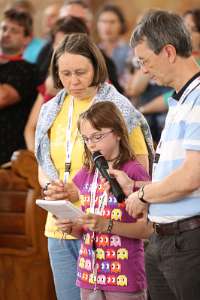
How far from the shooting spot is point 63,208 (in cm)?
314

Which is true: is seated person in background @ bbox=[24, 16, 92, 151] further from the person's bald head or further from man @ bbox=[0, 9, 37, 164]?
the person's bald head

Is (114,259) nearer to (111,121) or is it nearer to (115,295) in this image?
(115,295)

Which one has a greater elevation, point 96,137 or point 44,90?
point 44,90

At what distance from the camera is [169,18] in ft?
Result: 10.0

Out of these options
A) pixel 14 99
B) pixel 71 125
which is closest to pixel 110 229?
pixel 71 125

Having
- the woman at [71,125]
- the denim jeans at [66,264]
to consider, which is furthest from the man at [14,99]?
the denim jeans at [66,264]

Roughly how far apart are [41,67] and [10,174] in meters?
1.26

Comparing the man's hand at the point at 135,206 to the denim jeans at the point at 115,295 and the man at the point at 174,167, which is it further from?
the denim jeans at the point at 115,295

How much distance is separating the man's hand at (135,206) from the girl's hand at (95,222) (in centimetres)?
20

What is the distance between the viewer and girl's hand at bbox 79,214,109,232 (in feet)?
10.6

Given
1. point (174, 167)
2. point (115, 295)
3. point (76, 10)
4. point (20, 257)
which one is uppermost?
point (76, 10)

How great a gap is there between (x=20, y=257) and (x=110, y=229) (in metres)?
1.42

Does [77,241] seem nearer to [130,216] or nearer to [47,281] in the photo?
[130,216]

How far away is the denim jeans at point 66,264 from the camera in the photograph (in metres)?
3.63
